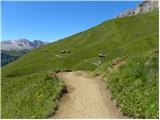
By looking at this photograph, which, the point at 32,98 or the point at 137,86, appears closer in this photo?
the point at 137,86

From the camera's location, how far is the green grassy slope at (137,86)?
24.1 metres

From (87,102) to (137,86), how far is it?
403cm

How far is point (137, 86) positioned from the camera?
2816 cm

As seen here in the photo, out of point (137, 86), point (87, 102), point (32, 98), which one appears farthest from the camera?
point (32, 98)

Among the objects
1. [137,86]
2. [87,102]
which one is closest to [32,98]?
[87,102]

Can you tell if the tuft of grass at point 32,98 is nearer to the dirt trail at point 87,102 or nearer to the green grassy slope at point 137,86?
the dirt trail at point 87,102

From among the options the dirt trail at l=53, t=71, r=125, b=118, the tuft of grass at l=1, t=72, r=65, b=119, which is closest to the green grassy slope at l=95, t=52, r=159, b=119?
the dirt trail at l=53, t=71, r=125, b=118

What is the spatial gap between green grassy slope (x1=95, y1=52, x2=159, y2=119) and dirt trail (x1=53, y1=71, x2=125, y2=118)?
2.43ft

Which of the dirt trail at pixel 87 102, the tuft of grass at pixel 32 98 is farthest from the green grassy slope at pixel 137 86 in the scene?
the tuft of grass at pixel 32 98

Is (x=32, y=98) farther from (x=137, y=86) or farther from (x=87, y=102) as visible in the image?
(x=137, y=86)

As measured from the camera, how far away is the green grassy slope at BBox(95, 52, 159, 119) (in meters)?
24.1

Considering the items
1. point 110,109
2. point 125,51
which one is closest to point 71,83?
point 110,109

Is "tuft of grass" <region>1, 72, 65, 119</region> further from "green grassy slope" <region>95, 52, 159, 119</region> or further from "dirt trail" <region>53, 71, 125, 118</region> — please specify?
"green grassy slope" <region>95, 52, 159, 119</region>

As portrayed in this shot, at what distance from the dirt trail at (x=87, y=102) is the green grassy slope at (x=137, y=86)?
0.74 m
